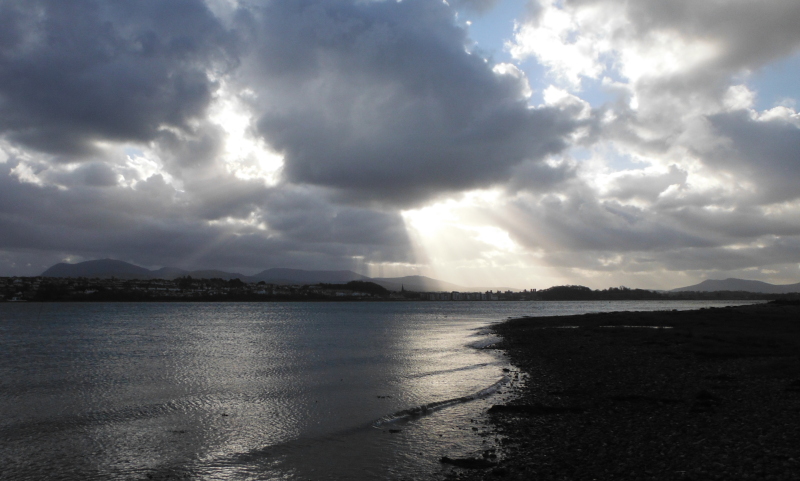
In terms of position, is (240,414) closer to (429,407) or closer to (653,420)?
(429,407)

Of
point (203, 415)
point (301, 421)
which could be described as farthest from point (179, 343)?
point (301, 421)

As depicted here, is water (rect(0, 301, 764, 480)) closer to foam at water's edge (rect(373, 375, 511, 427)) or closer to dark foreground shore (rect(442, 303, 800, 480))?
foam at water's edge (rect(373, 375, 511, 427))

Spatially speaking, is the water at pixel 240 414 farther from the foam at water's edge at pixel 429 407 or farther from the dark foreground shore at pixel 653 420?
the dark foreground shore at pixel 653 420

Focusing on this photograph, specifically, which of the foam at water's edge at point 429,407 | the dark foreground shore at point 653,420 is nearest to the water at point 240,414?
the foam at water's edge at point 429,407

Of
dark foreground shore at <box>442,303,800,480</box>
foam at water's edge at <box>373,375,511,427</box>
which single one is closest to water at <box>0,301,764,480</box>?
foam at water's edge at <box>373,375,511,427</box>

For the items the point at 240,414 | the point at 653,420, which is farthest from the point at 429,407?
the point at 653,420

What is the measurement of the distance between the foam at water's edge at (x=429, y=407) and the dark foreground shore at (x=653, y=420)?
71.6 inches

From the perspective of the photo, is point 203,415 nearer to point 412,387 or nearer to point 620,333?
point 412,387

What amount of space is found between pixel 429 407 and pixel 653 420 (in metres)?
8.73

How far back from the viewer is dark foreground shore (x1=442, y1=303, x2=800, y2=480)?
10.4m

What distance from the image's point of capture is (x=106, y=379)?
29.1 meters

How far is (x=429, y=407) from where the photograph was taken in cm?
1994

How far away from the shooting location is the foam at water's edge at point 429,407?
1833 cm

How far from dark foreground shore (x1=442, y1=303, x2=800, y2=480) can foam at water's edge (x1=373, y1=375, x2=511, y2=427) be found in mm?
1820
